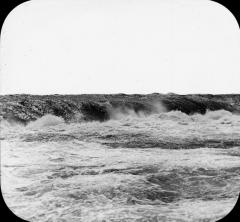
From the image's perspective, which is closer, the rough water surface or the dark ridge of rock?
the rough water surface

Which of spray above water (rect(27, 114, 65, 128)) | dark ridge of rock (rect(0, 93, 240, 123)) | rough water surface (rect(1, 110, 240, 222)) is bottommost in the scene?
rough water surface (rect(1, 110, 240, 222))

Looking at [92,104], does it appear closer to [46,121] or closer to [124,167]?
[46,121]

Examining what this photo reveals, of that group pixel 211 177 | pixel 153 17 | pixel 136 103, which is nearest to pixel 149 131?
pixel 136 103

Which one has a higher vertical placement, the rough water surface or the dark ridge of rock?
the dark ridge of rock

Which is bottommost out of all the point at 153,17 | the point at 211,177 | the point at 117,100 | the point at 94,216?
the point at 94,216

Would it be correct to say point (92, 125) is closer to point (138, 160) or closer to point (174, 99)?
point (138, 160)
